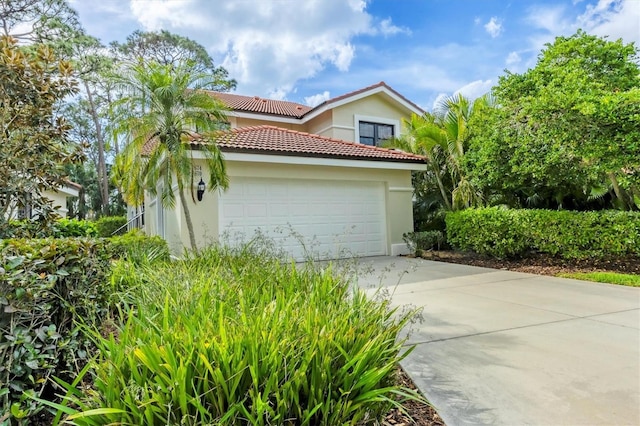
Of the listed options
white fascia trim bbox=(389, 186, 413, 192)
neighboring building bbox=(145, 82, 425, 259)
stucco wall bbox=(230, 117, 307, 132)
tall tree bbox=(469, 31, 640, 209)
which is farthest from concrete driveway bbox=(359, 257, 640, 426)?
stucco wall bbox=(230, 117, 307, 132)

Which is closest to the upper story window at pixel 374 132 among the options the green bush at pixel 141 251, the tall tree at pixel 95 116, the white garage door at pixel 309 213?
the white garage door at pixel 309 213

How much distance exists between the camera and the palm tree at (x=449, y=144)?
11969mm

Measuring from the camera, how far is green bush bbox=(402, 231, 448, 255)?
12477 mm

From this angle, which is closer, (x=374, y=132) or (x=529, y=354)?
(x=529, y=354)

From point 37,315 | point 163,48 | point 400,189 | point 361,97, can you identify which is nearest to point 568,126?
point 400,189

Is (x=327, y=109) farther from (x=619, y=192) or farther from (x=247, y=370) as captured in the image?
(x=247, y=370)

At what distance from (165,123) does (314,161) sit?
4.51 metres

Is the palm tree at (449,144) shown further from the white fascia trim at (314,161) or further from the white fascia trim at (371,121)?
the white fascia trim at (371,121)

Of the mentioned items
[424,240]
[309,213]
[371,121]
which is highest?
[371,121]

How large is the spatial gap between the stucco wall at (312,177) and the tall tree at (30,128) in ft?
12.0

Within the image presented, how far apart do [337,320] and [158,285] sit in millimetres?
2070

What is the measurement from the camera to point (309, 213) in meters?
11.7

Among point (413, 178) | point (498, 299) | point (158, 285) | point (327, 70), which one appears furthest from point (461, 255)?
point (327, 70)

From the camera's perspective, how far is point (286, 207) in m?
11.4
